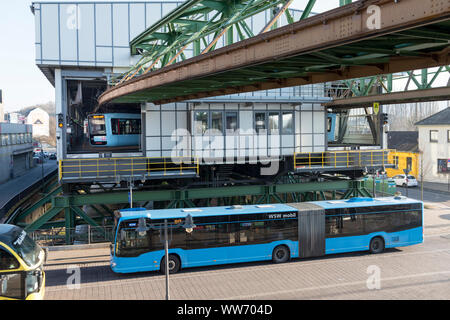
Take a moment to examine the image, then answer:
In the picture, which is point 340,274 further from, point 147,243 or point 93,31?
point 93,31

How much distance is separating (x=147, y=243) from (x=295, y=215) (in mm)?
5942

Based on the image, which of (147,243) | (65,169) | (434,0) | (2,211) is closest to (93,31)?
(65,169)

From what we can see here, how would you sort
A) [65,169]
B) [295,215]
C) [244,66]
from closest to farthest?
[244,66] < [295,215] < [65,169]

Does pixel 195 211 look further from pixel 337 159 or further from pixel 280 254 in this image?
pixel 337 159

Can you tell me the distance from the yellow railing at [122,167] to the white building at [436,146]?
2973 cm

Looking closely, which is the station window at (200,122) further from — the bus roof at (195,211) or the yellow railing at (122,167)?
the bus roof at (195,211)

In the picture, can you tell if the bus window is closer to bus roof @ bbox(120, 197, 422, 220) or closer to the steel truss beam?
bus roof @ bbox(120, 197, 422, 220)

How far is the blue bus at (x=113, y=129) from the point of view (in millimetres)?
27312

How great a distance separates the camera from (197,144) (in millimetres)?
24312

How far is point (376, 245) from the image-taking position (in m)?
18.4

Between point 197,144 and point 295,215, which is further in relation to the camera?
point 197,144

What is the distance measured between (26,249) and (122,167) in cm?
1124

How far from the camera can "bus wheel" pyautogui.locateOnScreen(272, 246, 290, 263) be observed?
1702 cm

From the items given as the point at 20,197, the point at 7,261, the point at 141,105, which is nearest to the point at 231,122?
the point at 141,105
